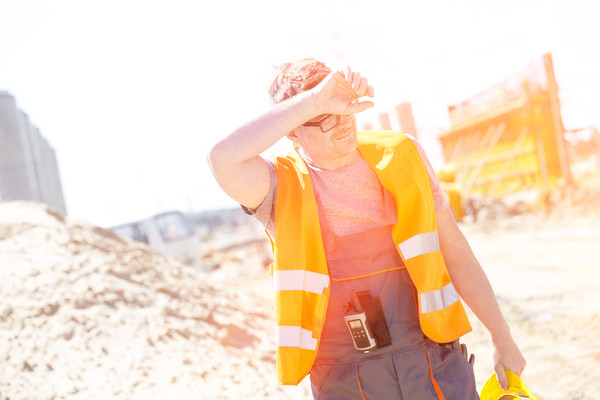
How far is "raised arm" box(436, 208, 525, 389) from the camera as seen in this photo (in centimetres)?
182

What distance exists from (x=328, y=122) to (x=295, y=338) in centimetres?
74

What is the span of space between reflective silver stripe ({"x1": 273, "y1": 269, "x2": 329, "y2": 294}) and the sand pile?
5.82 ft

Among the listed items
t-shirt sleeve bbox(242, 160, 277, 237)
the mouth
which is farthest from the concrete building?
the mouth

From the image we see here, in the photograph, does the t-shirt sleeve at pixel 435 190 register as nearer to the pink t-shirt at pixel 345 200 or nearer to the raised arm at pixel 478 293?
the raised arm at pixel 478 293

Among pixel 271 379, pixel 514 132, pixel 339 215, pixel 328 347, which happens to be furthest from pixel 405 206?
pixel 514 132

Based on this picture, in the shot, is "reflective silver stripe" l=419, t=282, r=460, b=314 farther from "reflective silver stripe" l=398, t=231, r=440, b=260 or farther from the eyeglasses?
the eyeglasses

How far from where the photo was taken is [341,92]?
1.51 meters

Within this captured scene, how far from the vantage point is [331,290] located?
1.74 metres

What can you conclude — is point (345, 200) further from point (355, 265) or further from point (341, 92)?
point (341, 92)

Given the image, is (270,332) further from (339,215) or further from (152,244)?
(152,244)

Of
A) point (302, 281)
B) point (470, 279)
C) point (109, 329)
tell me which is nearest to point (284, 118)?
point (302, 281)

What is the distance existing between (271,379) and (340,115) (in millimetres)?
2526

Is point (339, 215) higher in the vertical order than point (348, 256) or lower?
higher

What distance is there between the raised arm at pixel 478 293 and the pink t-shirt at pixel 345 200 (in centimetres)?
27
